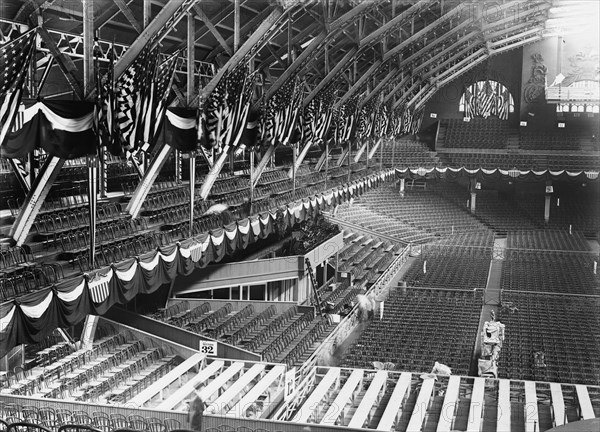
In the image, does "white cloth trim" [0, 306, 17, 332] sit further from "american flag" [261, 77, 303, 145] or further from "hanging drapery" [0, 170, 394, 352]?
"american flag" [261, 77, 303, 145]

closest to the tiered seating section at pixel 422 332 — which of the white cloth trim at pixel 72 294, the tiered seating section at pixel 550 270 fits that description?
the tiered seating section at pixel 550 270

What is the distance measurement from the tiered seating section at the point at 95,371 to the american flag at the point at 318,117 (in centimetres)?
1401

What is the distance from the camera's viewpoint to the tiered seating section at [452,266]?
36312 mm

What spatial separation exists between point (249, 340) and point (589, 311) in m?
14.5

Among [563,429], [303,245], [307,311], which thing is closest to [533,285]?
[303,245]

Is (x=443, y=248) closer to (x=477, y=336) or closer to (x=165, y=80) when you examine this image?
(x=477, y=336)

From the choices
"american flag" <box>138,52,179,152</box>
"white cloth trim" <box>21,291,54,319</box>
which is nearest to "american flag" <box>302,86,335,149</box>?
"american flag" <box>138,52,179,152</box>

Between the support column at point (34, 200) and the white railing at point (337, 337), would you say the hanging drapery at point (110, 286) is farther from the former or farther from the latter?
the white railing at point (337, 337)

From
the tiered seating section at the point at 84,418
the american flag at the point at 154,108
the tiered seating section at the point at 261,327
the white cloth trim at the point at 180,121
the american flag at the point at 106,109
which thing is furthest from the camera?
the tiered seating section at the point at 261,327

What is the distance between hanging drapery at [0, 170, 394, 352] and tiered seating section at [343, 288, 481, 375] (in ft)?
15.8

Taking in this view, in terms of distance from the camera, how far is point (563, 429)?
8688 mm

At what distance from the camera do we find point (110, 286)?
16562 mm

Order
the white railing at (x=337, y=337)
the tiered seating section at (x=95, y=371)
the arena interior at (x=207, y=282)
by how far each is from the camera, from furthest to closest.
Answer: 1. the white railing at (x=337, y=337)
2. the tiered seating section at (x=95, y=371)
3. the arena interior at (x=207, y=282)

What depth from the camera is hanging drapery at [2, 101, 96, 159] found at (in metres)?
14.4
